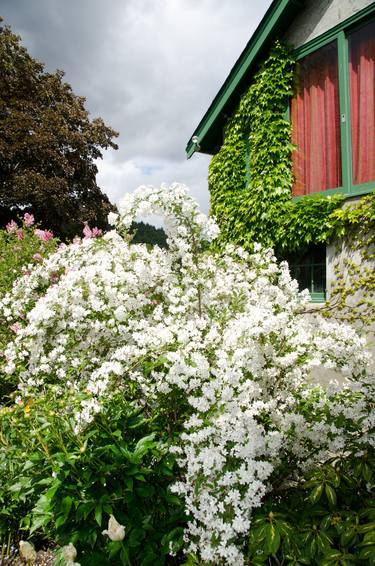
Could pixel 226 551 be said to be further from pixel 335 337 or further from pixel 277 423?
pixel 335 337

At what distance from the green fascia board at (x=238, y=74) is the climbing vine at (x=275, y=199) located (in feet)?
0.83

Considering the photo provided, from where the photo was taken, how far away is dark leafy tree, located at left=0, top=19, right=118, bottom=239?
1889 cm

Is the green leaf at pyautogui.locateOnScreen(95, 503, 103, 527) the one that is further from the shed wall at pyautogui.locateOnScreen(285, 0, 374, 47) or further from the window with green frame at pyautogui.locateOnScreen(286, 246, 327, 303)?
the shed wall at pyautogui.locateOnScreen(285, 0, 374, 47)

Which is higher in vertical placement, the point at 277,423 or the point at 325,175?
the point at 325,175

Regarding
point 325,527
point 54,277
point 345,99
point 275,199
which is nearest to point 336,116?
point 345,99

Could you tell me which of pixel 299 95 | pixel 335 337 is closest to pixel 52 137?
pixel 299 95

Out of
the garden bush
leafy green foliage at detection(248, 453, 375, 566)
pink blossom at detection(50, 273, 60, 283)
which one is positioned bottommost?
leafy green foliage at detection(248, 453, 375, 566)

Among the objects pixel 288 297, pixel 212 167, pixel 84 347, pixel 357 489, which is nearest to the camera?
pixel 357 489

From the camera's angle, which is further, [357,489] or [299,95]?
[299,95]

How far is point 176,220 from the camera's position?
3809 millimetres

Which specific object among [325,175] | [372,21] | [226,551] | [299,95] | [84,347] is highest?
[372,21]

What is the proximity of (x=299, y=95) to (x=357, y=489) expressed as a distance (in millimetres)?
6880

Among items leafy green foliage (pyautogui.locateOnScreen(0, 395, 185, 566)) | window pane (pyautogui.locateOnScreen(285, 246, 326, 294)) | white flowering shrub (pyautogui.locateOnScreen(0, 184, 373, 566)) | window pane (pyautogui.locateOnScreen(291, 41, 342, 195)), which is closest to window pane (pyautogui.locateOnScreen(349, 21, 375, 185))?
window pane (pyautogui.locateOnScreen(291, 41, 342, 195))

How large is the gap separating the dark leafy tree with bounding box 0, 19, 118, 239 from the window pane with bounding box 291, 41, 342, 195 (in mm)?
14041
